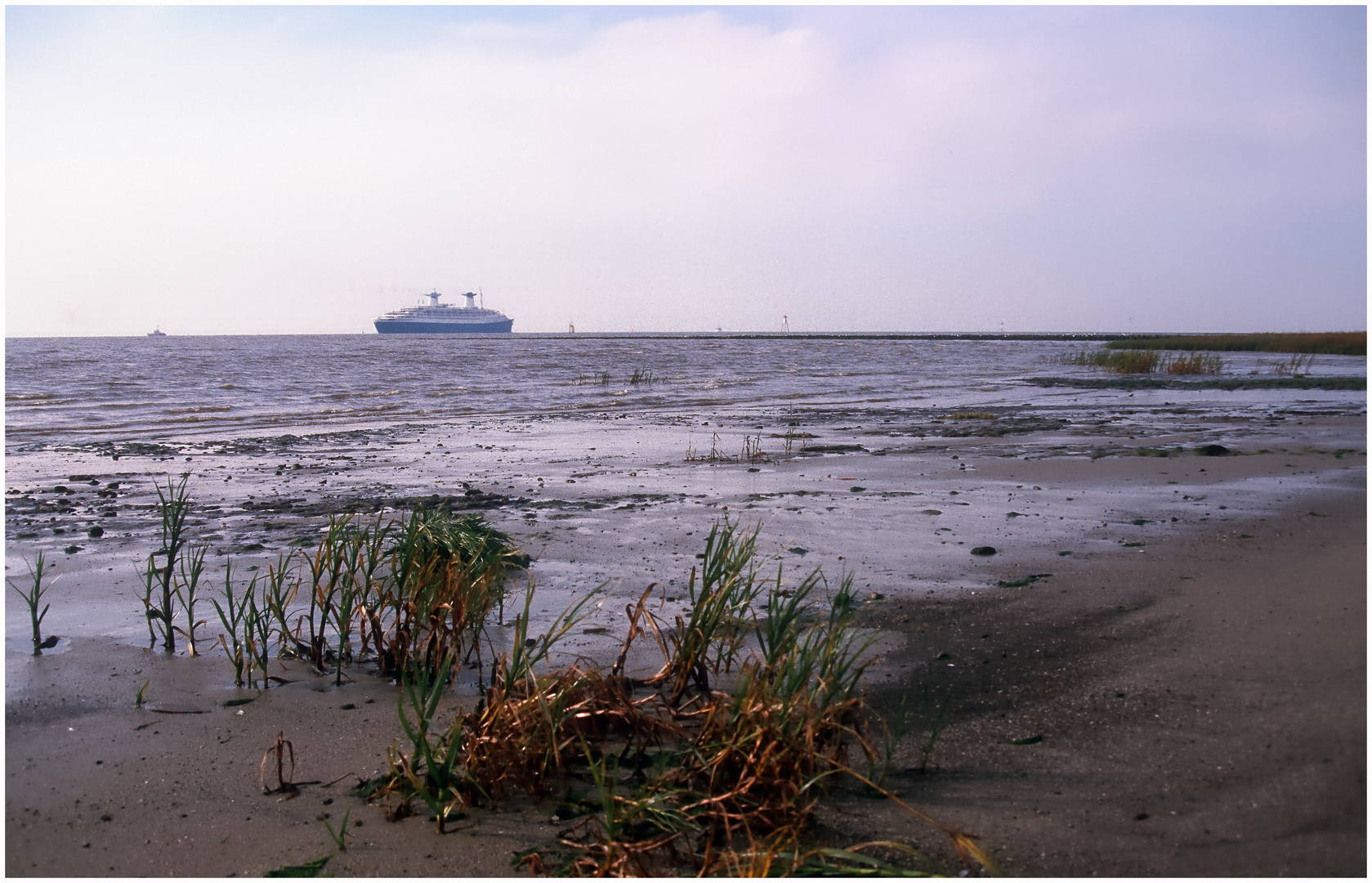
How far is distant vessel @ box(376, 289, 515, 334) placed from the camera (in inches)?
5812

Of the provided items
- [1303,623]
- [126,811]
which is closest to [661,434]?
[1303,623]

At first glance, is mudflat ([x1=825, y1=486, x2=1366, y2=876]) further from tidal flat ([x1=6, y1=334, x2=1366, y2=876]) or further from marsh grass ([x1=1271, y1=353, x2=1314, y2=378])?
marsh grass ([x1=1271, y1=353, x2=1314, y2=378])

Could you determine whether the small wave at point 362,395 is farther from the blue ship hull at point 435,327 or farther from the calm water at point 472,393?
the blue ship hull at point 435,327

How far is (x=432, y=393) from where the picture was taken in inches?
925

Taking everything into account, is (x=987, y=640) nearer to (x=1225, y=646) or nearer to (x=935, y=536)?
(x=1225, y=646)

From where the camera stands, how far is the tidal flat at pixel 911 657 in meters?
2.74

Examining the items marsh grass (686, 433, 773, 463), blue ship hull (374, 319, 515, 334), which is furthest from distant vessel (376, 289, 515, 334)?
marsh grass (686, 433, 773, 463)

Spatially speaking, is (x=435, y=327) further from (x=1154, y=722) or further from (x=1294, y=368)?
(x=1154, y=722)

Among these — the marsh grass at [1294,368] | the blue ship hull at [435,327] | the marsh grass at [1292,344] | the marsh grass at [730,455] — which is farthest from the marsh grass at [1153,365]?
the blue ship hull at [435,327]

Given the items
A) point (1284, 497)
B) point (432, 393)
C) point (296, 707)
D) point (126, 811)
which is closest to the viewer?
point (126, 811)

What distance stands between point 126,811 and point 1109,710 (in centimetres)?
349

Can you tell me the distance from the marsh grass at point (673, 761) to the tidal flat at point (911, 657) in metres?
0.12

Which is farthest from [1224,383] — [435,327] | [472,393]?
[435,327]

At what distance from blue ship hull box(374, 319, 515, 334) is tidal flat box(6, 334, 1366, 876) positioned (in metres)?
144
